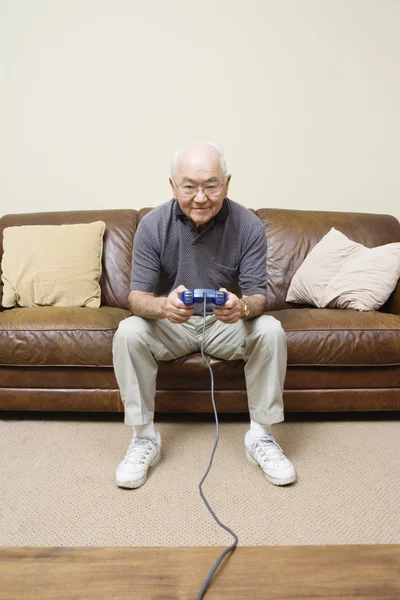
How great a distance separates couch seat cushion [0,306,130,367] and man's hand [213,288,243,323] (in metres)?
0.52

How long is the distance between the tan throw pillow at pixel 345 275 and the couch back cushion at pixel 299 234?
65 millimetres

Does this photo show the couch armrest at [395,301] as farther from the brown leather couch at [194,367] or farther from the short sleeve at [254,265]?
the short sleeve at [254,265]

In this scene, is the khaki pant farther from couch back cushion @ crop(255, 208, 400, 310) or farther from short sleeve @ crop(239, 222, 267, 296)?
couch back cushion @ crop(255, 208, 400, 310)

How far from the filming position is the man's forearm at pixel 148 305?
1354mm

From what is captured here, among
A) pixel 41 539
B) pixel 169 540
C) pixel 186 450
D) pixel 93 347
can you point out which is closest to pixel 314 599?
pixel 169 540

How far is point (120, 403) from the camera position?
1670 mm

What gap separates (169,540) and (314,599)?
2.10 ft

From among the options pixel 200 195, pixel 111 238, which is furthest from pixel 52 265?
pixel 200 195

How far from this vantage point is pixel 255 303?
143cm

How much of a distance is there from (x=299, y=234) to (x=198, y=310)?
0.92 m

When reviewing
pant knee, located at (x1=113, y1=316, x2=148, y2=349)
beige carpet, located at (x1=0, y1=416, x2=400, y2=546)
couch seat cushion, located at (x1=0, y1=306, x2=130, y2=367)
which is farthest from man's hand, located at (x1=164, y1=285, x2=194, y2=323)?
beige carpet, located at (x1=0, y1=416, x2=400, y2=546)

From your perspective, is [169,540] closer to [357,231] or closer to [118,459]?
[118,459]

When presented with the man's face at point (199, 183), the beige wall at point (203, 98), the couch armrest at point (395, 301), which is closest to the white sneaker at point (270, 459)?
the man's face at point (199, 183)

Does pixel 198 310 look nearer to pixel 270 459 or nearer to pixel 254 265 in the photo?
pixel 254 265
